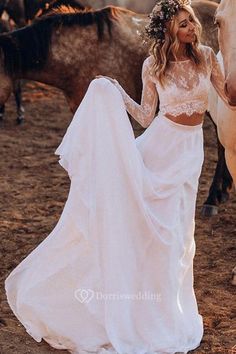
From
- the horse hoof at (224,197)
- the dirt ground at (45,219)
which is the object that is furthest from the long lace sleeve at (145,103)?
the horse hoof at (224,197)

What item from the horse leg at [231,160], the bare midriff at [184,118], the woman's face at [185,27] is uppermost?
the woman's face at [185,27]

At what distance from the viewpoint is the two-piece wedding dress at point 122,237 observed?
3787 mm

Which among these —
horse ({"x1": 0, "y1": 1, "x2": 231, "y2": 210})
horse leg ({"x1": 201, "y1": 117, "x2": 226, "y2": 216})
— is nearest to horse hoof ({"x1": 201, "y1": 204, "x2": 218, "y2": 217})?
horse leg ({"x1": 201, "y1": 117, "x2": 226, "y2": 216})

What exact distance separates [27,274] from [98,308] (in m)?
0.42

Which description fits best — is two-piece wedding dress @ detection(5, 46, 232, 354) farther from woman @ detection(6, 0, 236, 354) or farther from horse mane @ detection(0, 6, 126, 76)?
→ horse mane @ detection(0, 6, 126, 76)

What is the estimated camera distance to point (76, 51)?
6230mm

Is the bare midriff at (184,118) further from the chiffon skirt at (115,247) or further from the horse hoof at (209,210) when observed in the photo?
the horse hoof at (209,210)

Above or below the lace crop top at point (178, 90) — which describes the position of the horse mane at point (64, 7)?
below

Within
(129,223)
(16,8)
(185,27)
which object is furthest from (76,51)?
(16,8)

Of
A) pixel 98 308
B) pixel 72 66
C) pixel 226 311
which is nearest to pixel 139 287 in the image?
pixel 98 308

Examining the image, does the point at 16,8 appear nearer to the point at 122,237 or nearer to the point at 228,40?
the point at 228,40

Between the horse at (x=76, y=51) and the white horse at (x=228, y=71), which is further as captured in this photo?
the horse at (x=76, y=51)

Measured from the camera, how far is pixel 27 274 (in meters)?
3.98

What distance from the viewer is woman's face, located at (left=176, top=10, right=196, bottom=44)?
151 inches
